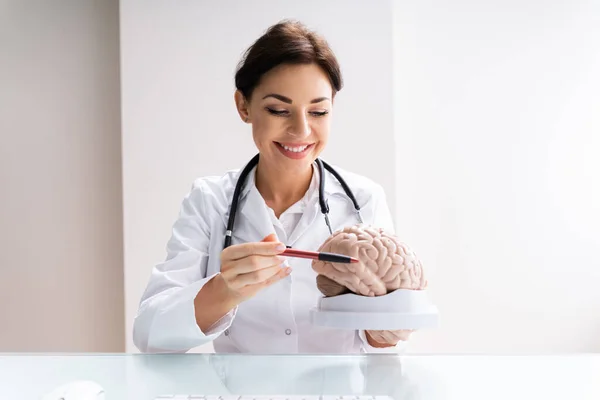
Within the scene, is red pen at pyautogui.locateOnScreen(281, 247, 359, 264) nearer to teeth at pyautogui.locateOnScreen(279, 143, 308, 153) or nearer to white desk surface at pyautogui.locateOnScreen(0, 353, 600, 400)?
white desk surface at pyautogui.locateOnScreen(0, 353, 600, 400)

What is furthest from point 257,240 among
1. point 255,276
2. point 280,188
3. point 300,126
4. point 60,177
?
point 60,177

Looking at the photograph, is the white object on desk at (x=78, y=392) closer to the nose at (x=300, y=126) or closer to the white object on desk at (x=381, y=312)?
the white object on desk at (x=381, y=312)

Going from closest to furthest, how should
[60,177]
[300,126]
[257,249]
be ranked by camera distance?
[257,249]
[300,126]
[60,177]

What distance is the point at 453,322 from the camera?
2.58 metres

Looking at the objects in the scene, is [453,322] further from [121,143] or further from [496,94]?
[121,143]

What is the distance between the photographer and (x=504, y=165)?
8.59 ft

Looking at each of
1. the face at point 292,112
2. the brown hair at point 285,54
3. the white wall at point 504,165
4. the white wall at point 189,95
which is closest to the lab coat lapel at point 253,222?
the face at point 292,112

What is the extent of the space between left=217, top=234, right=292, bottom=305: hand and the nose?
327 millimetres

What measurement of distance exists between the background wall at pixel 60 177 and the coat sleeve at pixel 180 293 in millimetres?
1417

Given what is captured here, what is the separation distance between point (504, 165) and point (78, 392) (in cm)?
229

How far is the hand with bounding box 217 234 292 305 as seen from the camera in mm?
893

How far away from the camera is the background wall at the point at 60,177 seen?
2607 mm

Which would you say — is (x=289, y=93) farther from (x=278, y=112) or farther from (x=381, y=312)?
(x=381, y=312)

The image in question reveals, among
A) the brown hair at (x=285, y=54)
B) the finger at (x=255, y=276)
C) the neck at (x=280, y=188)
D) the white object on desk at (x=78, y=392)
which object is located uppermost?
the brown hair at (x=285, y=54)
